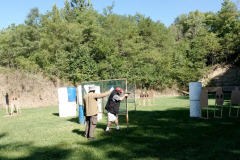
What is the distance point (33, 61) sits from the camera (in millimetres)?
36031

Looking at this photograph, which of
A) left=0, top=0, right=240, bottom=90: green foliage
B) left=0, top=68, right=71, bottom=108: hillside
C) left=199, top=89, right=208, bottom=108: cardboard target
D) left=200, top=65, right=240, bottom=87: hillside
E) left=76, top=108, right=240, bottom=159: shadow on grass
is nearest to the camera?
left=76, top=108, right=240, bottom=159: shadow on grass

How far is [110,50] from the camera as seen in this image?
3719 centimetres

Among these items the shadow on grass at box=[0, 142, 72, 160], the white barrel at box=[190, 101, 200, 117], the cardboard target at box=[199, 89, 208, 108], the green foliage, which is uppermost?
the green foliage

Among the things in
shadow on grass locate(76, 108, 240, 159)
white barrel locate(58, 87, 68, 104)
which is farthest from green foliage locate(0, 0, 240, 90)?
shadow on grass locate(76, 108, 240, 159)

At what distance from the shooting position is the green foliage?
3578 cm

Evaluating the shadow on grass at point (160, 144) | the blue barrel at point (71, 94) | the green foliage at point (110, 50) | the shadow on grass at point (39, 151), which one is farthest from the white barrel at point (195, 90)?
the green foliage at point (110, 50)

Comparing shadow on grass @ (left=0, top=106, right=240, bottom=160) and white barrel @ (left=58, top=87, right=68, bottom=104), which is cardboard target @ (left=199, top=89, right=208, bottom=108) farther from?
white barrel @ (left=58, top=87, right=68, bottom=104)

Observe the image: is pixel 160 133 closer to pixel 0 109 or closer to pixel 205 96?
pixel 205 96

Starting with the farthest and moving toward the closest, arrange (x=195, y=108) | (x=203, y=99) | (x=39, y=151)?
(x=195, y=108), (x=203, y=99), (x=39, y=151)

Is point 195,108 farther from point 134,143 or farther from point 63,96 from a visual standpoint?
point 63,96

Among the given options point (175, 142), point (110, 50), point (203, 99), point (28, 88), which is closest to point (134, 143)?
point (175, 142)

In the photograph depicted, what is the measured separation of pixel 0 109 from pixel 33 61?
15.6 meters

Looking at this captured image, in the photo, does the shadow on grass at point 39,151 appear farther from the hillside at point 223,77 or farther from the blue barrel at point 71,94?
the hillside at point 223,77

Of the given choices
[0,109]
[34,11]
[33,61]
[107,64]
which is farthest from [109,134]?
[34,11]
